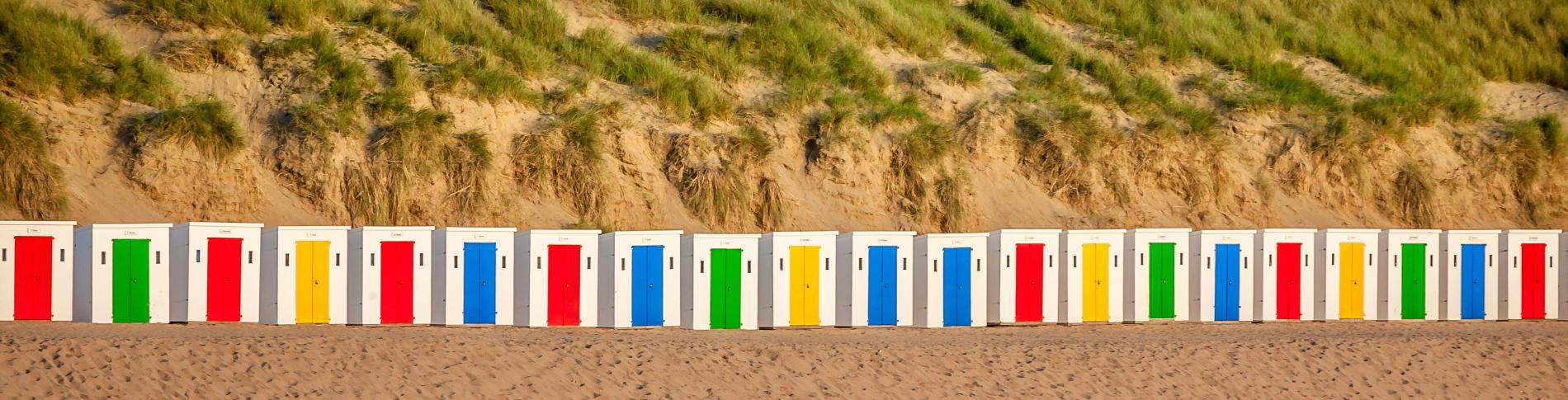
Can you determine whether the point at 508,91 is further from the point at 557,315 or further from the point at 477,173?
the point at 557,315

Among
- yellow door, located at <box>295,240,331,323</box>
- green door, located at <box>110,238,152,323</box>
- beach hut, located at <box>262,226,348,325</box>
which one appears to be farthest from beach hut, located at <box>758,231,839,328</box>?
green door, located at <box>110,238,152,323</box>

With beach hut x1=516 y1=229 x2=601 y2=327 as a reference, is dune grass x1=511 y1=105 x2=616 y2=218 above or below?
above

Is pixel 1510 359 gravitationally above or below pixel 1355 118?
below

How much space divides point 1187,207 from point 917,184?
4.31 metres

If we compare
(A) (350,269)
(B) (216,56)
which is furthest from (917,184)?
(B) (216,56)

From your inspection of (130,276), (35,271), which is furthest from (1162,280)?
(35,271)

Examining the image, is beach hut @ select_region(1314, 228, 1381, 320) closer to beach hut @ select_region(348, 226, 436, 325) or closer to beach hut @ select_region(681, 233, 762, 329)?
beach hut @ select_region(681, 233, 762, 329)

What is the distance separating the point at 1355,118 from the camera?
24.0m

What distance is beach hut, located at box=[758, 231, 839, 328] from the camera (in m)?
15.2

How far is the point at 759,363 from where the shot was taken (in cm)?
1256

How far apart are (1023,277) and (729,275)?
332 centimetres

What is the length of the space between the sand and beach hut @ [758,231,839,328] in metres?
0.36

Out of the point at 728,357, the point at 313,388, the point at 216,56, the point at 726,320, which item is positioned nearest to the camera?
the point at 313,388

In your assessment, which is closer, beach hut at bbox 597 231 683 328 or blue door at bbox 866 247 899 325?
beach hut at bbox 597 231 683 328
